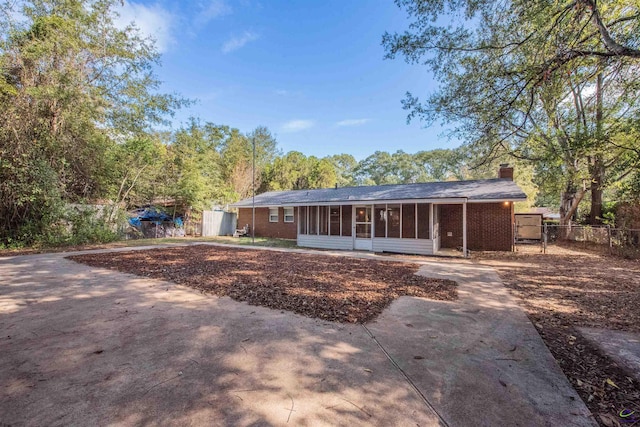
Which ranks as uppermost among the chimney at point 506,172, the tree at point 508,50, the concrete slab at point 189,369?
the tree at point 508,50

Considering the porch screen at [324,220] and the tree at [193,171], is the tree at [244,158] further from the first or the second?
the porch screen at [324,220]

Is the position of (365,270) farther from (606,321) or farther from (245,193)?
(245,193)

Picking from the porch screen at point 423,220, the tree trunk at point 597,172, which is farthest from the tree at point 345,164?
the porch screen at point 423,220

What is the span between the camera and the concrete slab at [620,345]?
277cm

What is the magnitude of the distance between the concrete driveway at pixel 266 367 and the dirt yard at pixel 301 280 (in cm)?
46

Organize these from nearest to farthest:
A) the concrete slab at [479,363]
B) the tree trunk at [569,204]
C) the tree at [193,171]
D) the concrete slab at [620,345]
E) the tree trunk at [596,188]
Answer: the concrete slab at [479,363], the concrete slab at [620,345], the tree trunk at [596,188], the tree trunk at [569,204], the tree at [193,171]

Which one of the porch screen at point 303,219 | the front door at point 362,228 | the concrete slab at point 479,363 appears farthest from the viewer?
the porch screen at point 303,219

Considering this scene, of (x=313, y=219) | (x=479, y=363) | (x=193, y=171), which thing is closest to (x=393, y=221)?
(x=313, y=219)

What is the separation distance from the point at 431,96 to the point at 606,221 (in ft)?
42.4

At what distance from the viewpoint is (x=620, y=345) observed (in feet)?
10.5

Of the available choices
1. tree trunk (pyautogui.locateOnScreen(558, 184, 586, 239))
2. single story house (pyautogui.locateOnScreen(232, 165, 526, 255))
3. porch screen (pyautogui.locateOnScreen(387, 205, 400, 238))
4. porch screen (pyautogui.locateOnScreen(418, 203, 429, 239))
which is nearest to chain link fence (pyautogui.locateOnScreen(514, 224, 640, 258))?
tree trunk (pyautogui.locateOnScreen(558, 184, 586, 239))

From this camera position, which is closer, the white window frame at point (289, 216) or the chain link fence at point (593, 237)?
the chain link fence at point (593, 237)

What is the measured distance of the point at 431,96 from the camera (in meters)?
7.81

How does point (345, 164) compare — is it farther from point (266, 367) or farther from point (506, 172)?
point (266, 367)
